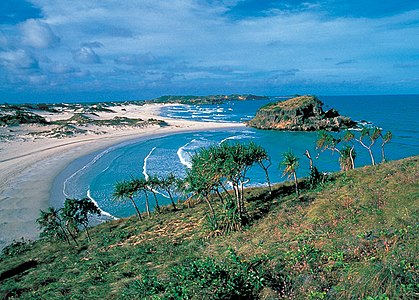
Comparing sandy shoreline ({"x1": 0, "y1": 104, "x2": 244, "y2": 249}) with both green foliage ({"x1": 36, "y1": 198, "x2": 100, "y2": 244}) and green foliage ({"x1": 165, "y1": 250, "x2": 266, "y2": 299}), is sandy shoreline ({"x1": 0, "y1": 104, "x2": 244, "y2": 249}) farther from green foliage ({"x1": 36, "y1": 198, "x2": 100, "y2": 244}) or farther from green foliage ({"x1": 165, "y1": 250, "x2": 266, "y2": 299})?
green foliage ({"x1": 165, "y1": 250, "x2": 266, "y2": 299})

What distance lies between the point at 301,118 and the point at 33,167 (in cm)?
8514

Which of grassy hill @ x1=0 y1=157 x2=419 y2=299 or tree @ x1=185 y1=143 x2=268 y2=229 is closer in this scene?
grassy hill @ x1=0 y1=157 x2=419 y2=299

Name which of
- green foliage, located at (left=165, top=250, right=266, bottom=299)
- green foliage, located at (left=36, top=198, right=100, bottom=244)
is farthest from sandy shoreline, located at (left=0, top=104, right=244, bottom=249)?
green foliage, located at (left=165, top=250, right=266, bottom=299)

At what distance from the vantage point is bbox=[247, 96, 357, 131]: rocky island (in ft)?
349

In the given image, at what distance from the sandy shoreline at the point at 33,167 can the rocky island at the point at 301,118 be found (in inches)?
1365

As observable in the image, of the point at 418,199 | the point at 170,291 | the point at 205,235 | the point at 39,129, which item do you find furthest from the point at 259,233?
the point at 39,129

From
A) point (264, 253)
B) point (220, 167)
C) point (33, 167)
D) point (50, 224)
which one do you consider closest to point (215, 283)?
point (264, 253)

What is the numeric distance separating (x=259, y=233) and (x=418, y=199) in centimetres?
904

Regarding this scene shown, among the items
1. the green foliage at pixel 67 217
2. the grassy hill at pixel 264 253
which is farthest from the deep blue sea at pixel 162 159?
the grassy hill at pixel 264 253

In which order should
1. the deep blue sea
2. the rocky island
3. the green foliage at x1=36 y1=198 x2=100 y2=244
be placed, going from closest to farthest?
the green foliage at x1=36 y1=198 x2=100 y2=244 < the deep blue sea < the rocky island

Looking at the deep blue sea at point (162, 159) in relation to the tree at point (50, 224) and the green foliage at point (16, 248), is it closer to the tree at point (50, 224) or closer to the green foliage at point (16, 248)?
the tree at point (50, 224)

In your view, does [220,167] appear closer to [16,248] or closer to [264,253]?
[264,253]

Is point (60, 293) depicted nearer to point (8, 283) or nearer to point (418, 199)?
point (8, 283)

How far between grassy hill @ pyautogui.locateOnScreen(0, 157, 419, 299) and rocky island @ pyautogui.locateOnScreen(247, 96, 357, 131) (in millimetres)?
81160
